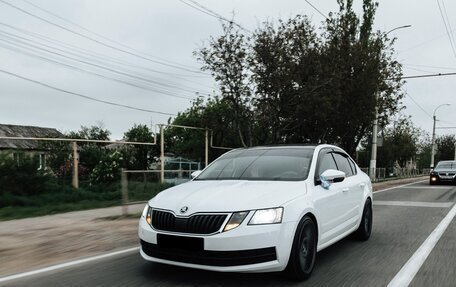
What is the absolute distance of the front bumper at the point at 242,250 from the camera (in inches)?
168

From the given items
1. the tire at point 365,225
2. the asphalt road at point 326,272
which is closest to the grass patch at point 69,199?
the asphalt road at point 326,272

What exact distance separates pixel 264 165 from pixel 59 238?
12.6 ft

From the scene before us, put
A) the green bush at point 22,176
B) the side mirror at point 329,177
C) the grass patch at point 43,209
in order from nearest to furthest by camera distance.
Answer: the side mirror at point 329,177
the grass patch at point 43,209
the green bush at point 22,176

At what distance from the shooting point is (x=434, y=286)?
471 cm

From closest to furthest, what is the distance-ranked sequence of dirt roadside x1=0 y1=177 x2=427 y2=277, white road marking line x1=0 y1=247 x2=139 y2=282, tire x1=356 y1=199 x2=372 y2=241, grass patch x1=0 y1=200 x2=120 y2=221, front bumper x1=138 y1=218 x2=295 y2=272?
front bumper x1=138 y1=218 x2=295 y2=272 < white road marking line x1=0 y1=247 x2=139 y2=282 < dirt roadside x1=0 y1=177 x2=427 y2=277 < tire x1=356 y1=199 x2=372 y2=241 < grass patch x1=0 y1=200 x2=120 y2=221

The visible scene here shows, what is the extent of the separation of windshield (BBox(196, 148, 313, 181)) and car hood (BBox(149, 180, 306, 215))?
32 centimetres

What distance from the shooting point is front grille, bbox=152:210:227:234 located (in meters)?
4.31

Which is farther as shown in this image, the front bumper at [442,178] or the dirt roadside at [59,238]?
the front bumper at [442,178]

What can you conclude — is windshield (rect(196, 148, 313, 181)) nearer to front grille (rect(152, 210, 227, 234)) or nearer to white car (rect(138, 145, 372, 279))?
white car (rect(138, 145, 372, 279))

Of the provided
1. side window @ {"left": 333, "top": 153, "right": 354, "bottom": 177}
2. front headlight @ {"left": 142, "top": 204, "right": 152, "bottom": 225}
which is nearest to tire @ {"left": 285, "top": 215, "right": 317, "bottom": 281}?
front headlight @ {"left": 142, "top": 204, "right": 152, "bottom": 225}

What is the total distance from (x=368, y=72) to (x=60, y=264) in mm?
19543

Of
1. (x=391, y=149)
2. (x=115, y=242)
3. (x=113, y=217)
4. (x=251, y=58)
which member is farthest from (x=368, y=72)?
(x=391, y=149)

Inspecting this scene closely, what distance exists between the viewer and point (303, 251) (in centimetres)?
484

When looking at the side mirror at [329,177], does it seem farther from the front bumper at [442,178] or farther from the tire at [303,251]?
the front bumper at [442,178]
